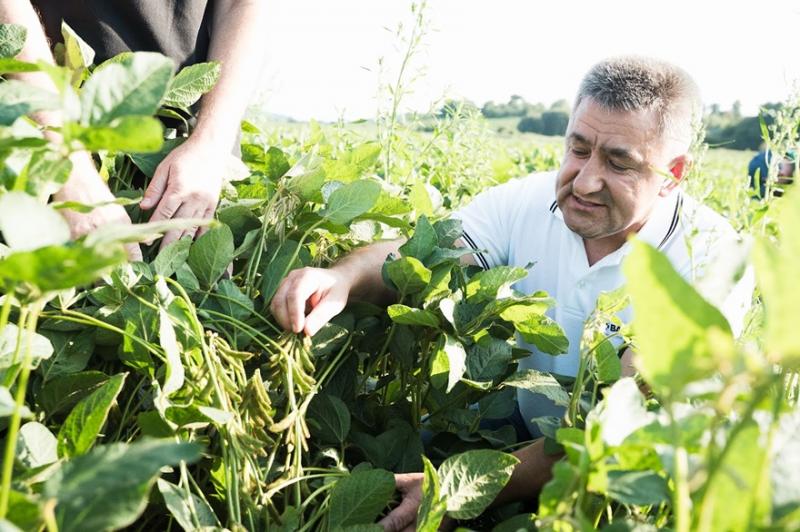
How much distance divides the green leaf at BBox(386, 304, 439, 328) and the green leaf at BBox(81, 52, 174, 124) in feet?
1.92

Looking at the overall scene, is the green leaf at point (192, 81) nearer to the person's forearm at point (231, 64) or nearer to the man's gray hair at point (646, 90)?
the person's forearm at point (231, 64)

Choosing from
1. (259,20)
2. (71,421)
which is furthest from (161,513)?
(259,20)

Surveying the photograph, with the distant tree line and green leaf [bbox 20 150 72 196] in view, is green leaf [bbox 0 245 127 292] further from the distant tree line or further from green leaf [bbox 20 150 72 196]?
the distant tree line

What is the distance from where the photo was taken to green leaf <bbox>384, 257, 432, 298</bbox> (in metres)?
1.15

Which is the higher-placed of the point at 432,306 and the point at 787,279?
the point at 787,279

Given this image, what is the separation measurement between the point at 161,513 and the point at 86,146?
22.4 inches

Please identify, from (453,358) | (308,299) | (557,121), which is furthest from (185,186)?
(557,121)

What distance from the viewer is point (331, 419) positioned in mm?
1132

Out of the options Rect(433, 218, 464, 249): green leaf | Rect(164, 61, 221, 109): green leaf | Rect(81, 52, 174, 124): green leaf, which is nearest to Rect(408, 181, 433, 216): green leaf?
Rect(433, 218, 464, 249): green leaf

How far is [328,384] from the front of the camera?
1.21m

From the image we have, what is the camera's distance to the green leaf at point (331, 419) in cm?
113

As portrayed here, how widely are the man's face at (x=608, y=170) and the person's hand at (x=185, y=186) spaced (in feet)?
2.70

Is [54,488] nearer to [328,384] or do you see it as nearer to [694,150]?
[328,384]

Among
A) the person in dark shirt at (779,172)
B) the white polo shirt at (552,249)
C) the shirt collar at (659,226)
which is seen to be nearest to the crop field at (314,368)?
the person in dark shirt at (779,172)
